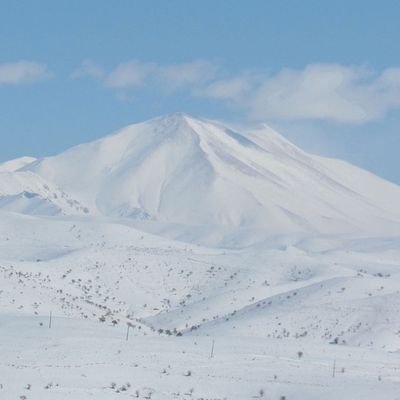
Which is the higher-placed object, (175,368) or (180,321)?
(180,321)

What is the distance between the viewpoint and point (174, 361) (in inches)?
1186

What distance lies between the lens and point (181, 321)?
5916cm

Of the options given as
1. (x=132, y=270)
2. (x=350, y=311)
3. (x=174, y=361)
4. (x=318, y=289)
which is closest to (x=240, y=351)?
(x=174, y=361)

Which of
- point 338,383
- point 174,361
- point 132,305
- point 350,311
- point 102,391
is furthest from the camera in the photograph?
point 132,305

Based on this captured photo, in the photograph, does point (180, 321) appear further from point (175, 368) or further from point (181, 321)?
point (175, 368)

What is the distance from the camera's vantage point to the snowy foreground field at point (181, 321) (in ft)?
89.8

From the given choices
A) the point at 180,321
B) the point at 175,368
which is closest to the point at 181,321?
the point at 180,321

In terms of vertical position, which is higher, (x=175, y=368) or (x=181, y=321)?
(x=181, y=321)

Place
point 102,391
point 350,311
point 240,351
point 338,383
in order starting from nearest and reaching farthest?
point 102,391
point 338,383
point 240,351
point 350,311

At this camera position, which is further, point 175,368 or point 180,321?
Result: point 180,321

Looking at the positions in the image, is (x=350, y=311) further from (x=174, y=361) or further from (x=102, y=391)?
(x=102, y=391)

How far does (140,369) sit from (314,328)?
24265mm

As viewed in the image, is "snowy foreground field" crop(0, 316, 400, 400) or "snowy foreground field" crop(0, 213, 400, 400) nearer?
"snowy foreground field" crop(0, 316, 400, 400)

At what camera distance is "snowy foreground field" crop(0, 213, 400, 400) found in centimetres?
2736
